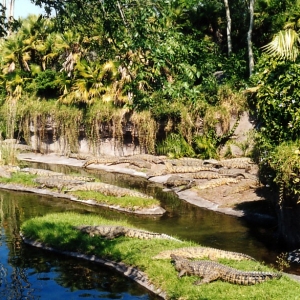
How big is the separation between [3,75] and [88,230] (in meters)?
17.3

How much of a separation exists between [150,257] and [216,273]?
133 centimetres

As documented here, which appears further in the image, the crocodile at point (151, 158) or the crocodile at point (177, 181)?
the crocodile at point (151, 158)

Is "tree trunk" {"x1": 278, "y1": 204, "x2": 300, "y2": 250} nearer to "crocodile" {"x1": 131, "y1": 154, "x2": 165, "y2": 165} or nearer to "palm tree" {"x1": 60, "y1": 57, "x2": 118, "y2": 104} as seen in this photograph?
"crocodile" {"x1": 131, "y1": 154, "x2": 165, "y2": 165}

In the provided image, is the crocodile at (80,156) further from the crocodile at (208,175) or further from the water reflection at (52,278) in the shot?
the water reflection at (52,278)

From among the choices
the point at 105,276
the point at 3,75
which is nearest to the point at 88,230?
the point at 105,276

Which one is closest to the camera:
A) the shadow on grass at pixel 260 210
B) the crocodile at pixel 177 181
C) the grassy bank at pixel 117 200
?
the shadow on grass at pixel 260 210

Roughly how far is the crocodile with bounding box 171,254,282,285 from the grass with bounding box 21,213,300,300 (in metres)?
0.08

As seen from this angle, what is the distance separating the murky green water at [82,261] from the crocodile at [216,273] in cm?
66

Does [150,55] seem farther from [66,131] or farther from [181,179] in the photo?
[66,131]

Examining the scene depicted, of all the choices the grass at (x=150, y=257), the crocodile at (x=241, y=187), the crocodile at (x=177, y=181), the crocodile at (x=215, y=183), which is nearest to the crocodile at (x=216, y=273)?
the grass at (x=150, y=257)

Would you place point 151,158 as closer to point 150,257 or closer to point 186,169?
point 186,169

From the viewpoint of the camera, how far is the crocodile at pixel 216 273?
6.61 metres

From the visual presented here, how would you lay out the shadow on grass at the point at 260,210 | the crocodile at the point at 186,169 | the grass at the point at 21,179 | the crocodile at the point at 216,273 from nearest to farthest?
the crocodile at the point at 216,273, the shadow on grass at the point at 260,210, the grass at the point at 21,179, the crocodile at the point at 186,169

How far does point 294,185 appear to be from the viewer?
821cm
